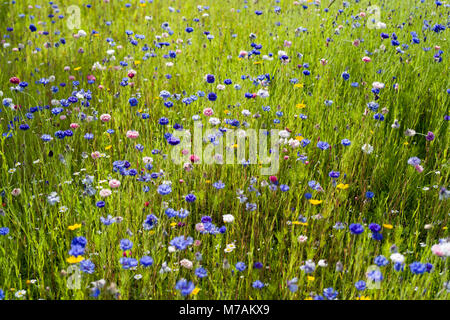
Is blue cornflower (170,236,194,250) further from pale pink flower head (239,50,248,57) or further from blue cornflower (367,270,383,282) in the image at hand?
pale pink flower head (239,50,248,57)

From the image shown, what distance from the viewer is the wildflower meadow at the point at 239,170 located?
6.11 ft

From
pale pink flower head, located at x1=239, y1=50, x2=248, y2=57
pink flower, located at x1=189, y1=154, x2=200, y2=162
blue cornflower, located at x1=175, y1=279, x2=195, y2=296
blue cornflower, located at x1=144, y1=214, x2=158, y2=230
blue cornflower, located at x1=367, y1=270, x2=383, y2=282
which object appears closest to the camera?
blue cornflower, located at x1=175, y1=279, x2=195, y2=296

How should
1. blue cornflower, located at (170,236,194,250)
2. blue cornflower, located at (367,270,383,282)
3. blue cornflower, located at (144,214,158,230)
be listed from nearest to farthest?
1. blue cornflower, located at (367,270,383,282)
2. blue cornflower, located at (170,236,194,250)
3. blue cornflower, located at (144,214,158,230)

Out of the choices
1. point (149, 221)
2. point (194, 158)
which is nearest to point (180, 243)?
point (149, 221)

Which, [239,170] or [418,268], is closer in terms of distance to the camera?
[418,268]

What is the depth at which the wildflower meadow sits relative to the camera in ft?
6.11

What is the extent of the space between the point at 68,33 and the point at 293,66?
3041 millimetres

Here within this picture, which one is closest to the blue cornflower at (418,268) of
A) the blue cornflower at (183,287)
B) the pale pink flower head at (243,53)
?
the blue cornflower at (183,287)

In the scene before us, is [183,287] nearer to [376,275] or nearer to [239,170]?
[376,275]

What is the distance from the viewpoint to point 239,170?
2566 mm

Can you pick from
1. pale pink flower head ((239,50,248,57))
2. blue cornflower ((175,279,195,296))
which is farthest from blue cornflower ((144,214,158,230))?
pale pink flower head ((239,50,248,57))

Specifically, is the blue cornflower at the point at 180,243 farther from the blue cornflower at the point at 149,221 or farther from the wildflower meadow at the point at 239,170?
the blue cornflower at the point at 149,221
